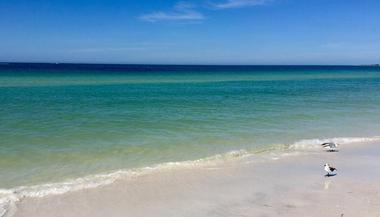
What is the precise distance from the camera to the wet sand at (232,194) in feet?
27.7

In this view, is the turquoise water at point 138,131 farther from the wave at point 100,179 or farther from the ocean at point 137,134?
the wave at point 100,179

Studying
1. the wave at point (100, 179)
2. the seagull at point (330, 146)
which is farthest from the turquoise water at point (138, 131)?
the seagull at point (330, 146)

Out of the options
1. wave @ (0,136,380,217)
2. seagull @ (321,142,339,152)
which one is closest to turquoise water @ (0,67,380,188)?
wave @ (0,136,380,217)

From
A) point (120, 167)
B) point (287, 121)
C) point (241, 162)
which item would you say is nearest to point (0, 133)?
point (120, 167)

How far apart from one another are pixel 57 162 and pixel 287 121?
40.3 ft

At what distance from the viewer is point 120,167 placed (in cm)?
1190

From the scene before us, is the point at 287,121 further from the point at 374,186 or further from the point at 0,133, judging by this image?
the point at 0,133

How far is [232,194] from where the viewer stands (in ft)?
31.3

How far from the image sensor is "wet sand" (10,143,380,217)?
843 centimetres

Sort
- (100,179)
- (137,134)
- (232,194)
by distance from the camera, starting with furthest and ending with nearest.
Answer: (137,134) → (100,179) → (232,194)

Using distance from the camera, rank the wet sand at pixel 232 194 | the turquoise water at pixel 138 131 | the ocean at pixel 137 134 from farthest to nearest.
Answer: the turquoise water at pixel 138 131 → the ocean at pixel 137 134 → the wet sand at pixel 232 194

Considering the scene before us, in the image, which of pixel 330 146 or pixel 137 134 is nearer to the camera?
pixel 330 146

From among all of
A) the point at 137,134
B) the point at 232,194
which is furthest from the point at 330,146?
the point at 137,134

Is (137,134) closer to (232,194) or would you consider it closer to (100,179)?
(100,179)
